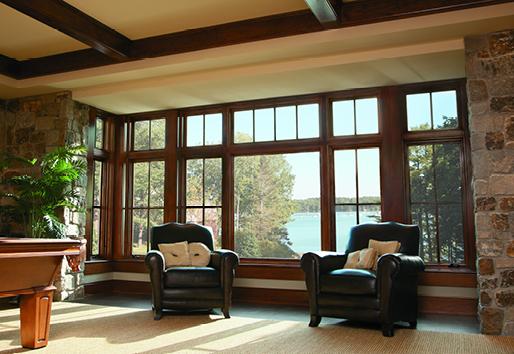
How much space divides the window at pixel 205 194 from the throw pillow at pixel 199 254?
103cm

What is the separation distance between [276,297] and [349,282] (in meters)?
1.83

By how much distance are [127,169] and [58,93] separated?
1447mm

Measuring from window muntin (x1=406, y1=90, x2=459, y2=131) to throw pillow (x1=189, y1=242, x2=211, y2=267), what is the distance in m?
2.79

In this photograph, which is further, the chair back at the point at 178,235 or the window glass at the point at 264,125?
the window glass at the point at 264,125

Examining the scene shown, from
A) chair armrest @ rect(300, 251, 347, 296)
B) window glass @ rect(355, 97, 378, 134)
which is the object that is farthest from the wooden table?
window glass @ rect(355, 97, 378, 134)

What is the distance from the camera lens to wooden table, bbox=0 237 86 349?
3.47 m

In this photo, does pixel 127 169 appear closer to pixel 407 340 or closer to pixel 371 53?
pixel 371 53

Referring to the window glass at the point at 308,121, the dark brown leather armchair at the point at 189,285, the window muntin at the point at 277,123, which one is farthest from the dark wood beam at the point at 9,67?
the window glass at the point at 308,121

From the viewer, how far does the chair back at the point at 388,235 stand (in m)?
4.90

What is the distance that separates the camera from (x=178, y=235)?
5750 mm

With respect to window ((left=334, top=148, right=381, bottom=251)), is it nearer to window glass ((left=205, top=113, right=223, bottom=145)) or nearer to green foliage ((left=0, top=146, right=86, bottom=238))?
window glass ((left=205, top=113, right=223, bottom=145))

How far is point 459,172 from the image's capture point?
18.2 feet

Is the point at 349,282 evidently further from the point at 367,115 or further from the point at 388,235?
the point at 367,115

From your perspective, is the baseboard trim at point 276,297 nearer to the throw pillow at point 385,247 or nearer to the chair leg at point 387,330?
the throw pillow at point 385,247
